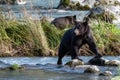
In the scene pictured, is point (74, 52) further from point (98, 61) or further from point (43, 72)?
point (43, 72)

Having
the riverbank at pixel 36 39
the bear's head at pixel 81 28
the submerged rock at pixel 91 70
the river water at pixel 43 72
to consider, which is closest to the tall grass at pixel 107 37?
the riverbank at pixel 36 39

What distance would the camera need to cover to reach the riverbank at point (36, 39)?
17.5m

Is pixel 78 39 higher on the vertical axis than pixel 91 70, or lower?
higher

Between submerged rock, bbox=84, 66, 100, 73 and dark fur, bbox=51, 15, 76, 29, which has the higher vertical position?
dark fur, bbox=51, 15, 76, 29

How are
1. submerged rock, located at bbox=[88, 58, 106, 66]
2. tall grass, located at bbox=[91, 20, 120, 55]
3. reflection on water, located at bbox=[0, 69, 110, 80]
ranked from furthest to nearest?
tall grass, located at bbox=[91, 20, 120, 55], submerged rock, located at bbox=[88, 58, 106, 66], reflection on water, located at bbox=[0, 69, 110, 80]

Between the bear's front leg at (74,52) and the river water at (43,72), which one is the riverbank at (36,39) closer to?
the river water at (43,72)

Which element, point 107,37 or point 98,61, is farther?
point 107,37

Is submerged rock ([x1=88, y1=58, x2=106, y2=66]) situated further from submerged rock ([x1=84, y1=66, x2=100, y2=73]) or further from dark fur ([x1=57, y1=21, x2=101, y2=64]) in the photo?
submerged rock ([x1=84, y1=66, x2=100, y2=73])

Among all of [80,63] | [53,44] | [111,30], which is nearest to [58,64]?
[80,63]

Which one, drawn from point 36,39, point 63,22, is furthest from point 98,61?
point 63,22

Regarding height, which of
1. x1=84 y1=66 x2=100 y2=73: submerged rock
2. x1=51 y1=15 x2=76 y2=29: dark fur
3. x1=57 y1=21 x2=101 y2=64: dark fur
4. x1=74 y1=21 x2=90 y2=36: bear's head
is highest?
x1=74 y1=21 x2=90 y2=36: bear's head

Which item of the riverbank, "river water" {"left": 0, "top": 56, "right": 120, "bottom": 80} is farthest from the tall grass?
"river water" {"left": 0, "top": 56, "right": 120, "bottom": 80}

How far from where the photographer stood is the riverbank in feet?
57.4

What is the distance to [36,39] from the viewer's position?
1789 cm
